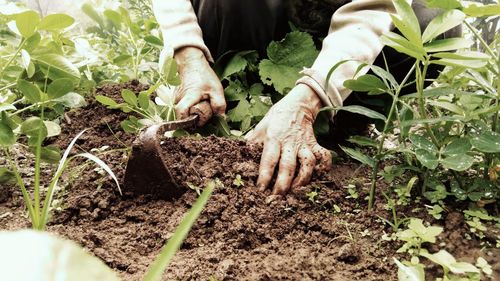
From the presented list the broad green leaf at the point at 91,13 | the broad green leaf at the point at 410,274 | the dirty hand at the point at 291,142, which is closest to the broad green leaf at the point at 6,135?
the dirty hand at the point at 291,142

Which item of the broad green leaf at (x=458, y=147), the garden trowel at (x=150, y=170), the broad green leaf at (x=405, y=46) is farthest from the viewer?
the garden trowel at (x=150, y=170)

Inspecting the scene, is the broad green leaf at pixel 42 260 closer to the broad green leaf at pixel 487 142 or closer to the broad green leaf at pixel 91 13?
the broad green leaf at pixel 487 142

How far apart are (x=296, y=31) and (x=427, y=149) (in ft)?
2.56

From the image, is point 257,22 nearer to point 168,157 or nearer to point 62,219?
point 168,157

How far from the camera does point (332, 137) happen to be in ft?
5.85

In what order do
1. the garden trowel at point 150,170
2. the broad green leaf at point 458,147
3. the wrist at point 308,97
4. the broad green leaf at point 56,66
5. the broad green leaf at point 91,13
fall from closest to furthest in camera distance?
the broad green leaf at point 458,147, the garden trowel at point 150,170, the broad green leaf at point 56,66, the wrist at point 308,97, the broad green leaf at point 91,13

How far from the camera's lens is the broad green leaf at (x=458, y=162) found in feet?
3.48

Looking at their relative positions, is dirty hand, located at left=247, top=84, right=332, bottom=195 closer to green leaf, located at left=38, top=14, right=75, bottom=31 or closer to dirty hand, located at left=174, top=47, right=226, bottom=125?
dirty hand, located at left=174, top=47, right=226, bottom=125

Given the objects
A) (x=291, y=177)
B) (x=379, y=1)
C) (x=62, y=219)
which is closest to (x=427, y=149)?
(x=291, y=177)

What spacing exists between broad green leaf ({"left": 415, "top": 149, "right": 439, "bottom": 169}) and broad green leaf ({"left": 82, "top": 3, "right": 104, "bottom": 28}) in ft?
7.13

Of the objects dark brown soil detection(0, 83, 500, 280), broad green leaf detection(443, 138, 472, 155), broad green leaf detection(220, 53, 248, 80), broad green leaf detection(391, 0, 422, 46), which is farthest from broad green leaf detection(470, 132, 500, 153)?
broad green leaf detection(220, 53, 248, 80)

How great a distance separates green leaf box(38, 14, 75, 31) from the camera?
1.26 meters

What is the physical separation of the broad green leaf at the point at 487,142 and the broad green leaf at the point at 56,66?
3.50ft

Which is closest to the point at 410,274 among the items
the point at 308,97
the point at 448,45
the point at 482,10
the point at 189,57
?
the point at 448,45
